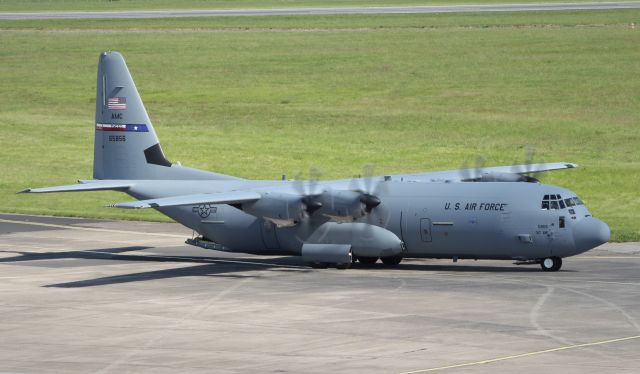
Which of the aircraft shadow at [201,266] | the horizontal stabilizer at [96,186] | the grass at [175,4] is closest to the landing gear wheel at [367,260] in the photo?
the aircraft shadow at [201,266]

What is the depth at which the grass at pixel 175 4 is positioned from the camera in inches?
5517

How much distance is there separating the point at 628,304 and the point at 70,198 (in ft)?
138

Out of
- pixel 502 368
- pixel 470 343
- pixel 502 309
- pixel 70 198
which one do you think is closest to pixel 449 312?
pixel 502 309

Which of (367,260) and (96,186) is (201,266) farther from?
(367,260)

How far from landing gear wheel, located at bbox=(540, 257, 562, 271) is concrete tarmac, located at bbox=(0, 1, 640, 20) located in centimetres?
8307

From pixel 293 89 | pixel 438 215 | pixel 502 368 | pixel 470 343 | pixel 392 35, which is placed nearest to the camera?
pixel 502 368

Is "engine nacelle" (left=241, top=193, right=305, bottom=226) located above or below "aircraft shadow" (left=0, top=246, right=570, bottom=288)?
above

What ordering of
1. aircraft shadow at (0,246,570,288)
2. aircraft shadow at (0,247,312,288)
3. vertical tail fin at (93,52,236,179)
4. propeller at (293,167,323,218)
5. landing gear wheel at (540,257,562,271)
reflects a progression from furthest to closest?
vertical tail fin at (93,52,236,179), propeller at (293,167,323,218), aircraft shadow at (0,246,570,288), landing gear wheel at (540,257,562,271), aircraft shadow at (0,247,312,288)

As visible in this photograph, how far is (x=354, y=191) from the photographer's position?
4284cm

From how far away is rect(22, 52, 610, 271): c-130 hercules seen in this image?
4072 cm

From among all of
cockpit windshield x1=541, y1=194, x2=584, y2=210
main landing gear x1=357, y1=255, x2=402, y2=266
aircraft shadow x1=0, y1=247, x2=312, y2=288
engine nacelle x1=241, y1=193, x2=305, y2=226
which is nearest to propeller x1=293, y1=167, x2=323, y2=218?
engine nacelle x1=241, y1=193, x2=305, y2=226

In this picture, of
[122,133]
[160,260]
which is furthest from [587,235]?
[122,133]

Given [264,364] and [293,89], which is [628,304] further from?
[293,89]

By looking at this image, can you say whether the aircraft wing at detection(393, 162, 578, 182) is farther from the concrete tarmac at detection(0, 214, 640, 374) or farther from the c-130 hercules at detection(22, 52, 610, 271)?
the concrete tarmac at detection(0, 214, 640, 374)
